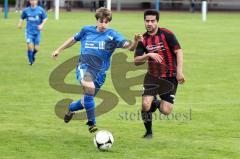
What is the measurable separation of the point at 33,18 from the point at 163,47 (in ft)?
43.3

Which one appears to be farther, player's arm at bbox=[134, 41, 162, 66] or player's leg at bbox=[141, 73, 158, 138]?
player's leg at bbox=[141, 73, 158, 138]

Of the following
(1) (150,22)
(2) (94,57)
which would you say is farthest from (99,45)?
(1) (150,22)

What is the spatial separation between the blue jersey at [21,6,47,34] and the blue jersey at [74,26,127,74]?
12.1 meters

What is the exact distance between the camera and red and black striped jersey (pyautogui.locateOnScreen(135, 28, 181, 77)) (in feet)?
→ 36.5

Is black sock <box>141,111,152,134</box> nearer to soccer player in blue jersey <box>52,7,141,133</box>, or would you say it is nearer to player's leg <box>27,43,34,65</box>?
soccer player in blue jersey <box>52,7,141,133</box>

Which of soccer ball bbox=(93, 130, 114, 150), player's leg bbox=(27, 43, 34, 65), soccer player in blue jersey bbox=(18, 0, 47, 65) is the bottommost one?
player's leg bbox=(27, 43, 34, 65)

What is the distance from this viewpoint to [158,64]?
11.3 metres

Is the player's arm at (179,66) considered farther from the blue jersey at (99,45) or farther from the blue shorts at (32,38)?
the blue shorts at (32,38)

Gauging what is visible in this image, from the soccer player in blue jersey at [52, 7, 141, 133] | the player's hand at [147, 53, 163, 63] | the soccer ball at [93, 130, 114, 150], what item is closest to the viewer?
the soccer ball at [93, 130, 114, 150]

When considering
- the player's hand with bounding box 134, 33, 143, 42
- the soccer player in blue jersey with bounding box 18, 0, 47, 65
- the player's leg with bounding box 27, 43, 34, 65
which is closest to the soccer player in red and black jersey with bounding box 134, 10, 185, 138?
the player's hand with bounding box 134, 33, 143, 42

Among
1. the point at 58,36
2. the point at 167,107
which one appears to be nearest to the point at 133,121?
the point at 167,107

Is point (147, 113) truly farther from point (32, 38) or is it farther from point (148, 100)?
point (32, 38)

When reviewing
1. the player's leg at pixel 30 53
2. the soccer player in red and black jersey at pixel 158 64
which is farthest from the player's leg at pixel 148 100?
the player's leg at pixel 30 53

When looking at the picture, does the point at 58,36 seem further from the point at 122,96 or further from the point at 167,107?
the point at 167,107
